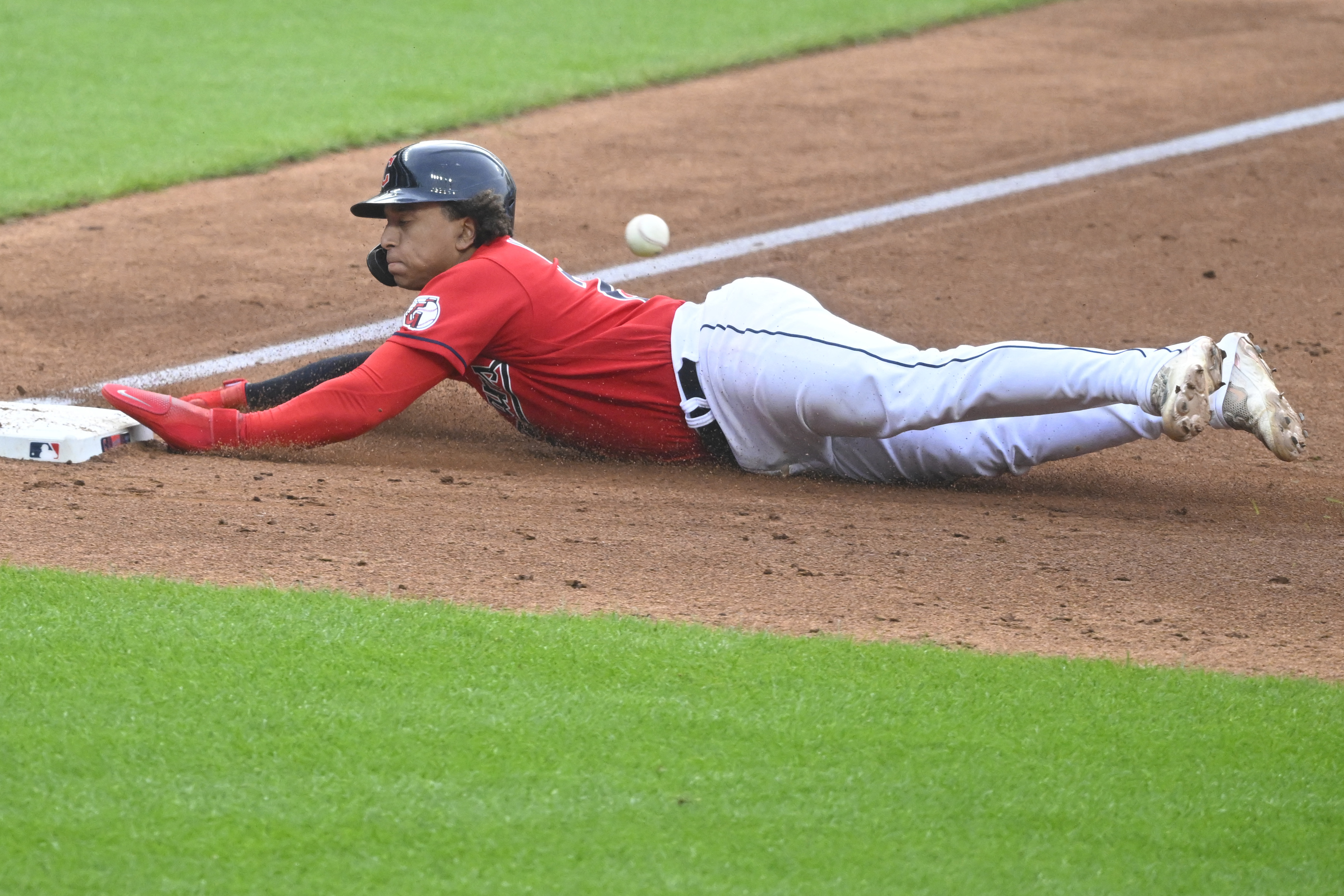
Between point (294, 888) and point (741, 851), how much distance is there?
70cm

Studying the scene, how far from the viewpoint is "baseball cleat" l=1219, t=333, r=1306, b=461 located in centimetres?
404

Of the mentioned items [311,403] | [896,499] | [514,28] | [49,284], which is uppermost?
[514,28]

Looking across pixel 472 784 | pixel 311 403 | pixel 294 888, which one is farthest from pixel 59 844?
pixel 311 403

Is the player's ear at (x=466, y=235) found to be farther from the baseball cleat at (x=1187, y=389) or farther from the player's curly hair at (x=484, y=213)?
the baseball cleat at (x=1187, y=389)

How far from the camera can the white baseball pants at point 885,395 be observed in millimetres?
4207

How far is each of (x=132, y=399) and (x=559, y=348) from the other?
3.87ft

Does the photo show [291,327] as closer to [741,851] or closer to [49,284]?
[49,284]

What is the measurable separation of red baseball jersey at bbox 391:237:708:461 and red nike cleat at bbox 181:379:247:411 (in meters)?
0.70

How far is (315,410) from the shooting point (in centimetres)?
454

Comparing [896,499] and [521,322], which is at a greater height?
[521,322]

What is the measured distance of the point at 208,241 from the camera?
7035 mm

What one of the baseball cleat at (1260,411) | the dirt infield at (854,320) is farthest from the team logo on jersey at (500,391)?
the baseball cleat at (1260,411)

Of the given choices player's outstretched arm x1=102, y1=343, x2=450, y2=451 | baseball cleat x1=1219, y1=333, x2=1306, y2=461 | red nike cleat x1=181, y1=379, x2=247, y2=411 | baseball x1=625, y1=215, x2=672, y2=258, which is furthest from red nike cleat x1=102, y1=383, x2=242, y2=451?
baseball cleat x1=1219, y1=333, x2=1306, y2=461

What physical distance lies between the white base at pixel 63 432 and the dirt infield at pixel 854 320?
0.06m
